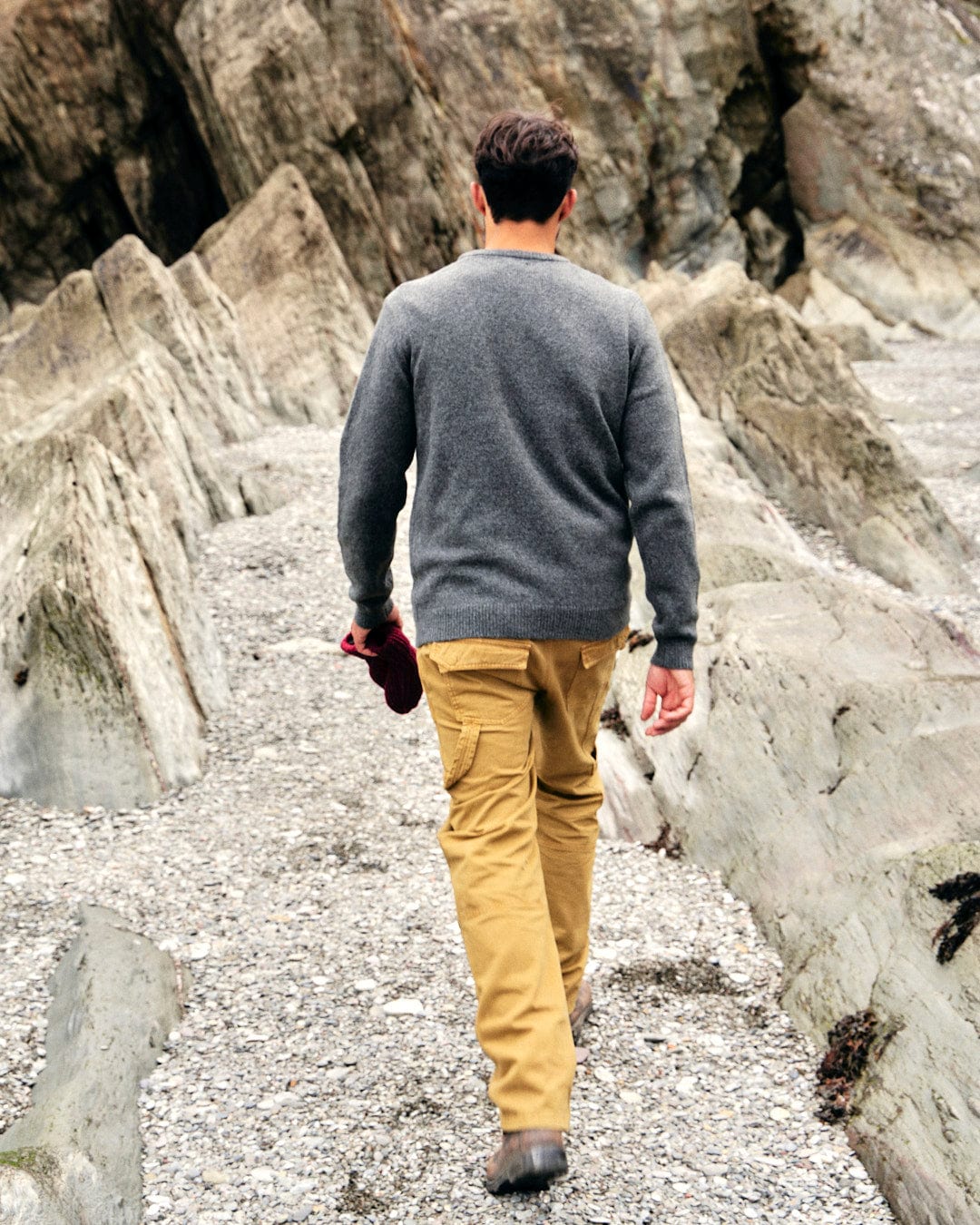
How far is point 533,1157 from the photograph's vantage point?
10.4 feet

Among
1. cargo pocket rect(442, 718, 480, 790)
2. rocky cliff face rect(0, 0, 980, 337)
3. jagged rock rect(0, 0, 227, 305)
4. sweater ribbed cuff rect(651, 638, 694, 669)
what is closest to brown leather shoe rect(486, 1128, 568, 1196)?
cargo pocket rect(442, 718, 480, 790)

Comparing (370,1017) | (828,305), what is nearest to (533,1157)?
(370,1017)

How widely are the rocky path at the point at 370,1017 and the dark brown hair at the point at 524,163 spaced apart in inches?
107

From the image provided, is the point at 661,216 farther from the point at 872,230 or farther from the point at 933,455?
the point at 933,455

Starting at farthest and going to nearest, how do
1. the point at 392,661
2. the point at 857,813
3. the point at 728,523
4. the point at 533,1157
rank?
the point at 728,523 → the point at 857,813 → the point at 392,661 → the point at 533,1157

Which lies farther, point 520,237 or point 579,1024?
point 579,1024

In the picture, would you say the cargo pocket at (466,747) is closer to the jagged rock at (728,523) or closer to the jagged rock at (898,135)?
the jagged rock at (728,523)

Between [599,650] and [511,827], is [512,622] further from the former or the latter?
[511,827]

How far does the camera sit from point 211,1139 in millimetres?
3750

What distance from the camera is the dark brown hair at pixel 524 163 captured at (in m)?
3.38

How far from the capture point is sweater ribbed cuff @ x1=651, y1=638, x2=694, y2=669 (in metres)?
3.65

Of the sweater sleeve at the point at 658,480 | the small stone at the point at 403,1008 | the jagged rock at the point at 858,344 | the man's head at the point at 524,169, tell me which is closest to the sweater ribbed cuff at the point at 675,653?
the sweater sleeve at the point at 658,480

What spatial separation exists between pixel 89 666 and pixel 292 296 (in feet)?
49.3

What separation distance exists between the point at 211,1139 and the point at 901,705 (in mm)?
3320
